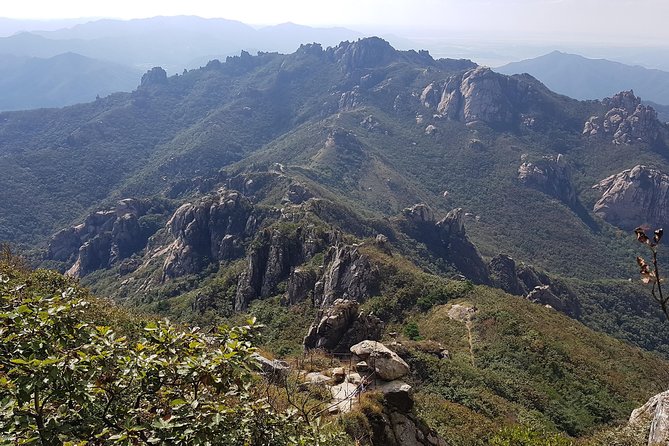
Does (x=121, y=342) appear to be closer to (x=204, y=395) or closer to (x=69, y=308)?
(x=69, y=308)

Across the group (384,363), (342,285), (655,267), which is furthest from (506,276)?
(655,267)

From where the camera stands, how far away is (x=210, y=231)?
101312mm

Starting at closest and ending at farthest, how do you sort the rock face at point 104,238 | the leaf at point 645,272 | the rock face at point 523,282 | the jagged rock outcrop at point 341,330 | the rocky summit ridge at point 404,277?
1. the leaf at point 645,272
2. the rocky summit ridge at point 404,277
3. the jagged rock outcrop at point 341,330
4. the rock face at point 523,282
5. the rock face at point 104,238

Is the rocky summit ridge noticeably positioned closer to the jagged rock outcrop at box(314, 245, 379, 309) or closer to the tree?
the jagged rock outcrop at box(314, 245, 379, 309)

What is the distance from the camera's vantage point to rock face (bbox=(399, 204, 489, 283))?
373 ft

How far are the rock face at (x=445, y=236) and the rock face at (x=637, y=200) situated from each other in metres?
Answer: 108

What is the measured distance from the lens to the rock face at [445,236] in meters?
114

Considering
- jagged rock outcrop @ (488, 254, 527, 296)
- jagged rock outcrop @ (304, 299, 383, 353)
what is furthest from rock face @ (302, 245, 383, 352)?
jagged rock outcrop @ (488, 254, 527, 296)

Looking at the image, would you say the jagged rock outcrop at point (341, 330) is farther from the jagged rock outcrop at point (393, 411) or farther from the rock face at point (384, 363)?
the jagged rock outcrop at point (393, 411)

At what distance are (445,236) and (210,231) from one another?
215 ft

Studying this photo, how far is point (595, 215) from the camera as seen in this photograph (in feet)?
636

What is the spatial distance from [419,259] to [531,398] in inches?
2657

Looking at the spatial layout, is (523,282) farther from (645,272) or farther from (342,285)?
(645,272)

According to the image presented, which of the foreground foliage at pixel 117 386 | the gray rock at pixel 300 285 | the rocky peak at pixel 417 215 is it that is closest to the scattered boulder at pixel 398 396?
the foreground foliage at pixel 117 386
